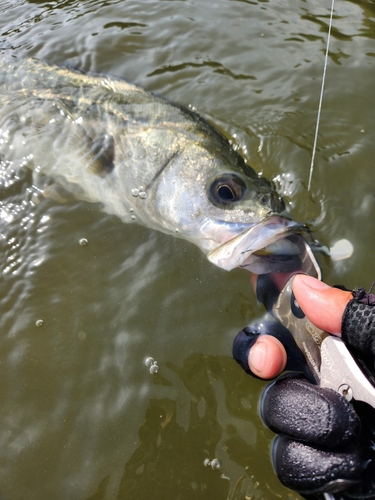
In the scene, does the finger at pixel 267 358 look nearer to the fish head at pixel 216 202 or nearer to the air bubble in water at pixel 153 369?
the fish head at pixel 216 202

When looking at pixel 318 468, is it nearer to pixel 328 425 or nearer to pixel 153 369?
pixel 328 425

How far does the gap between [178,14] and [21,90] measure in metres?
2.30

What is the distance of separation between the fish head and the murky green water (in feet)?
0.81

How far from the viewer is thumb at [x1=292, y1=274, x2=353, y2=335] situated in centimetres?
186

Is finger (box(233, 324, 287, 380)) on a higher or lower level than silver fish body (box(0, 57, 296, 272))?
lower

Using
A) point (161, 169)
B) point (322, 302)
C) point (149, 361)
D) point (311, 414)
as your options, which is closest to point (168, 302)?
point (149, 361)

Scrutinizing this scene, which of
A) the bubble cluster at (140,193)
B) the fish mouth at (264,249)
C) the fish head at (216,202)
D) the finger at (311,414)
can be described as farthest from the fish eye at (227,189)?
the finger at (311,414)

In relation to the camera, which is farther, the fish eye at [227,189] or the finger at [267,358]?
the fish eye at [227,189]

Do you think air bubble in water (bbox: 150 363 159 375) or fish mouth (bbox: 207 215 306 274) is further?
air bubble in water (bbox: 150 363 159 375)

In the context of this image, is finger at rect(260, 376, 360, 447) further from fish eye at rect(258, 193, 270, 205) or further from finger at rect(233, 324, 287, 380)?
fish eye at rect(258, 193, 270, 205)

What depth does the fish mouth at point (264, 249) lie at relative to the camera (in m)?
2.18

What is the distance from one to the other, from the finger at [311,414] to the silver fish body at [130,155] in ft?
2.36

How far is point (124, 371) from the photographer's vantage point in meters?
2.41

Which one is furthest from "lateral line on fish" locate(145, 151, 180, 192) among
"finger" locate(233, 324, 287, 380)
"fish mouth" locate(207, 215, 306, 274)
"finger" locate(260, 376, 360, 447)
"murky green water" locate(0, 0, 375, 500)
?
"finger" locate(260, 376, 360, 447)
